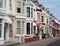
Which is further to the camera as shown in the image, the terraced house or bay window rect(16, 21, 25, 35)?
bay window rect(16, 21, 25, 35)

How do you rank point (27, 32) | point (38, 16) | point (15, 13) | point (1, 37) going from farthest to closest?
point (38, 16) → point (27, 32) → point (15, 13) → point (1, 37)

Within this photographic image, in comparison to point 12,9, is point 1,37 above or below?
below

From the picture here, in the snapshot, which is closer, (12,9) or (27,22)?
(12,9)

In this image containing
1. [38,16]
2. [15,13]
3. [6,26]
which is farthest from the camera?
[38,16]

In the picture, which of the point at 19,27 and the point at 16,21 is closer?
the point at 16,21

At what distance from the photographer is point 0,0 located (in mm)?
33906

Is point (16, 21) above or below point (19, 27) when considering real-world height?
above

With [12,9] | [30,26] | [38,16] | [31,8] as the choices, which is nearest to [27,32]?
[30,26]

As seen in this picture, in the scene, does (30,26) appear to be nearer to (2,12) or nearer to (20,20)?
(20,20)

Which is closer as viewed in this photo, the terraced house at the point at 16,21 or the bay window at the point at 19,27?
the terraced house at the point at 16,21

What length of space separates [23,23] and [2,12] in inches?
415

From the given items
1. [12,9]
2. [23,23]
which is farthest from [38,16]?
[12,9]

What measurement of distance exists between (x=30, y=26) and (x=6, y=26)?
983 centimetres

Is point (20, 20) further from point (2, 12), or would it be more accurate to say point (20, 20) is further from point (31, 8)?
point (2, 12)
